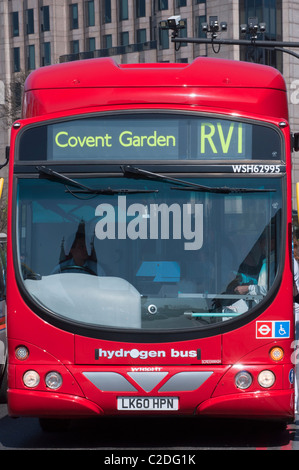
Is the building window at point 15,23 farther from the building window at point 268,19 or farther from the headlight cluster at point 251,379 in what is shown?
the headlight cluster at point 251,379

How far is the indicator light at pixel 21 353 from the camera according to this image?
9133 mm

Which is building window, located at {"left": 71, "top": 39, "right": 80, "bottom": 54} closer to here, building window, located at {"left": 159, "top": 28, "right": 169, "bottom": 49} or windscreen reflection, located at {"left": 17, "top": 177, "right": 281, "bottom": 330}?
building window, located at {"left": 159, "top": 28, "right": 169, "bottom": 49}

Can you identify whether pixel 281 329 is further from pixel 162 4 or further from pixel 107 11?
pixel 107 11

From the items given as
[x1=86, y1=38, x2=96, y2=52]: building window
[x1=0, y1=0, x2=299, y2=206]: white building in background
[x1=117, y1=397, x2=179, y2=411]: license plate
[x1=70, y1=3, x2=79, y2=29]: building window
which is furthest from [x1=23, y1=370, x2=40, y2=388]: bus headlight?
[x1=70, y1=3, x2=79, y2=29]: building window

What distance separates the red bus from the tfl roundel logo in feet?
0.04

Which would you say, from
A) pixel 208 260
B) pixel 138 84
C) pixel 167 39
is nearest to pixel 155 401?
pixel 208 260

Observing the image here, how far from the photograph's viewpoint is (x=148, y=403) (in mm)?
8953

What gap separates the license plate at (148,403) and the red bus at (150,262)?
0.01m

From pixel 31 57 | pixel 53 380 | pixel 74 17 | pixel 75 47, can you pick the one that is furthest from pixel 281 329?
pixel 31 57

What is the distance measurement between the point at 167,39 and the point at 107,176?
6807 cm

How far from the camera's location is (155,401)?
353 inches

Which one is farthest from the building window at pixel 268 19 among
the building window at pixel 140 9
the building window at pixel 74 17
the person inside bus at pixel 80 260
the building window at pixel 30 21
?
the person inside bus at pixel 80 260

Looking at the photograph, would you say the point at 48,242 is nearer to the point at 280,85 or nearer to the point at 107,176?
the point at 107,176

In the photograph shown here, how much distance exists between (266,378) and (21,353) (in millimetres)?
2082
